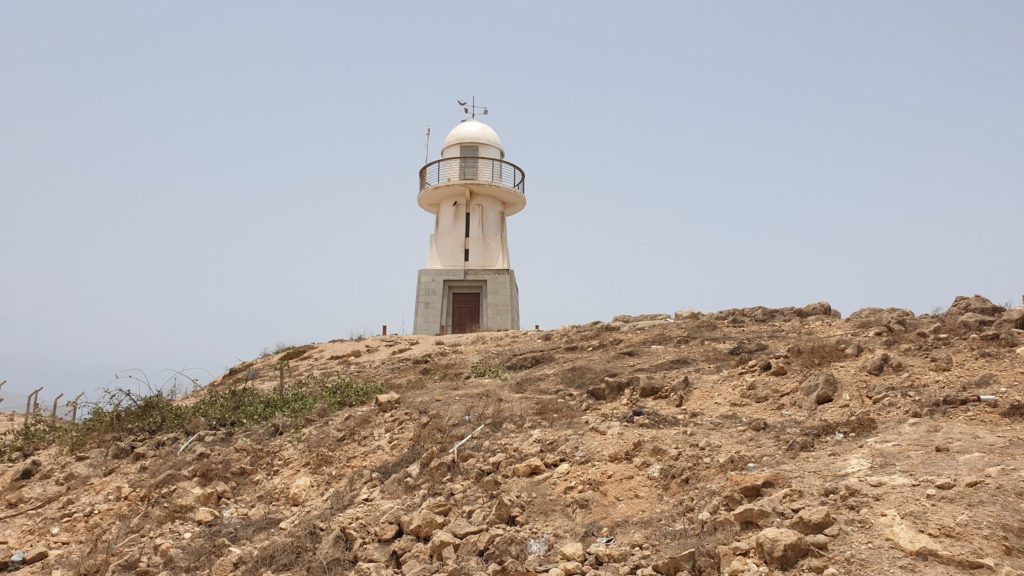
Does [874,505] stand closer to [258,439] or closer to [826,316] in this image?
[258,439]

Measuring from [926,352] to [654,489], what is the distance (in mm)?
4607

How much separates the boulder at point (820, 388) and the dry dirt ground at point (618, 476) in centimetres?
2

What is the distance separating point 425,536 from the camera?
6.40m

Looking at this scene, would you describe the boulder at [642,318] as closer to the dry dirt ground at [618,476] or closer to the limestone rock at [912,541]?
the dry dirt ground at [618,476]

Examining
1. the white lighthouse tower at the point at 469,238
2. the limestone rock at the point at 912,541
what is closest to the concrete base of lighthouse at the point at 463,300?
the white lighthouse tower at the point at 469,238

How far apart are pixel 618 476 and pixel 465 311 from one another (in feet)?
56.1

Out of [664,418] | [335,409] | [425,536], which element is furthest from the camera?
[335,409]

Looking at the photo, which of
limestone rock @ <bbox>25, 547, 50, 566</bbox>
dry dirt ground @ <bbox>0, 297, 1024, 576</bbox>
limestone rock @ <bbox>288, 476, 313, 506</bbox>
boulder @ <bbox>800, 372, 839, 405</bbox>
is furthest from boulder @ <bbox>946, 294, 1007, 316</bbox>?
limestone rock @ <bbox>25, 547, 50, 566</bbox>

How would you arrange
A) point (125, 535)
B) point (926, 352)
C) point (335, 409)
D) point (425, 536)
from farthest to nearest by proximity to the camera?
point (335, 409)
point (926, 352)
point (125, 535)
point (425, 536)

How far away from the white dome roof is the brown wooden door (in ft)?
17.0

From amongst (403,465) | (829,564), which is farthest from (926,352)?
(403,465)

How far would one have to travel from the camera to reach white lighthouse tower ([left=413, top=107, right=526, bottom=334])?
23.3m

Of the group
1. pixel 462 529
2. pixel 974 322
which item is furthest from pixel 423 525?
pixel 974 322

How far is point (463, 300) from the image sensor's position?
23859 millimetres
